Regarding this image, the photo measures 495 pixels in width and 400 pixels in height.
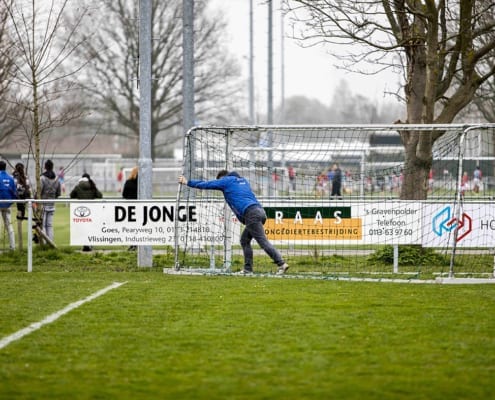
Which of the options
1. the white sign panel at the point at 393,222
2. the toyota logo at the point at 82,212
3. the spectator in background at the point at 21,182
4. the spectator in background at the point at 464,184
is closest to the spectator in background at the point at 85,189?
the spectator in background at the point at 21,182

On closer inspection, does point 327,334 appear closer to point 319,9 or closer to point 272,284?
point 272,284

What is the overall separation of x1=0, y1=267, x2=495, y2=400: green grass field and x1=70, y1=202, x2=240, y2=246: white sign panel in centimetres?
233

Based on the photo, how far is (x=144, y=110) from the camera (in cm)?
1616

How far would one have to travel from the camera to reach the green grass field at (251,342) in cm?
692

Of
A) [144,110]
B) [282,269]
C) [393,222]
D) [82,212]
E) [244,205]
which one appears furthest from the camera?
[144,110]

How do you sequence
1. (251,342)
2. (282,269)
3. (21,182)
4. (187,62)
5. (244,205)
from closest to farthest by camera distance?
(251,342) < (244,205) < (282,269) < (187,62) < (21,182)

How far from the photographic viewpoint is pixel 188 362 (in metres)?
7.79

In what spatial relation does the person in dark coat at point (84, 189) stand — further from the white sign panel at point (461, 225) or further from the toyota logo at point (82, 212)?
the white sign panel at point (461, 225)

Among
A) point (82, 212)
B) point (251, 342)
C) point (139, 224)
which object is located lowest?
point (251, 342)

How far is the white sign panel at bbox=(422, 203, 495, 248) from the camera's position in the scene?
14.9 metres

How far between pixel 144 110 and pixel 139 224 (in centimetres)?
216

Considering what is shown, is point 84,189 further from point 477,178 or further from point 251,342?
point 251,342

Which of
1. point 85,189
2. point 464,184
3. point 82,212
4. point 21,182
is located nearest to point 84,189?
point 85,189

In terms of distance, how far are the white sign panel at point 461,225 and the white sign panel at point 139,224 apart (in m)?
3.55
